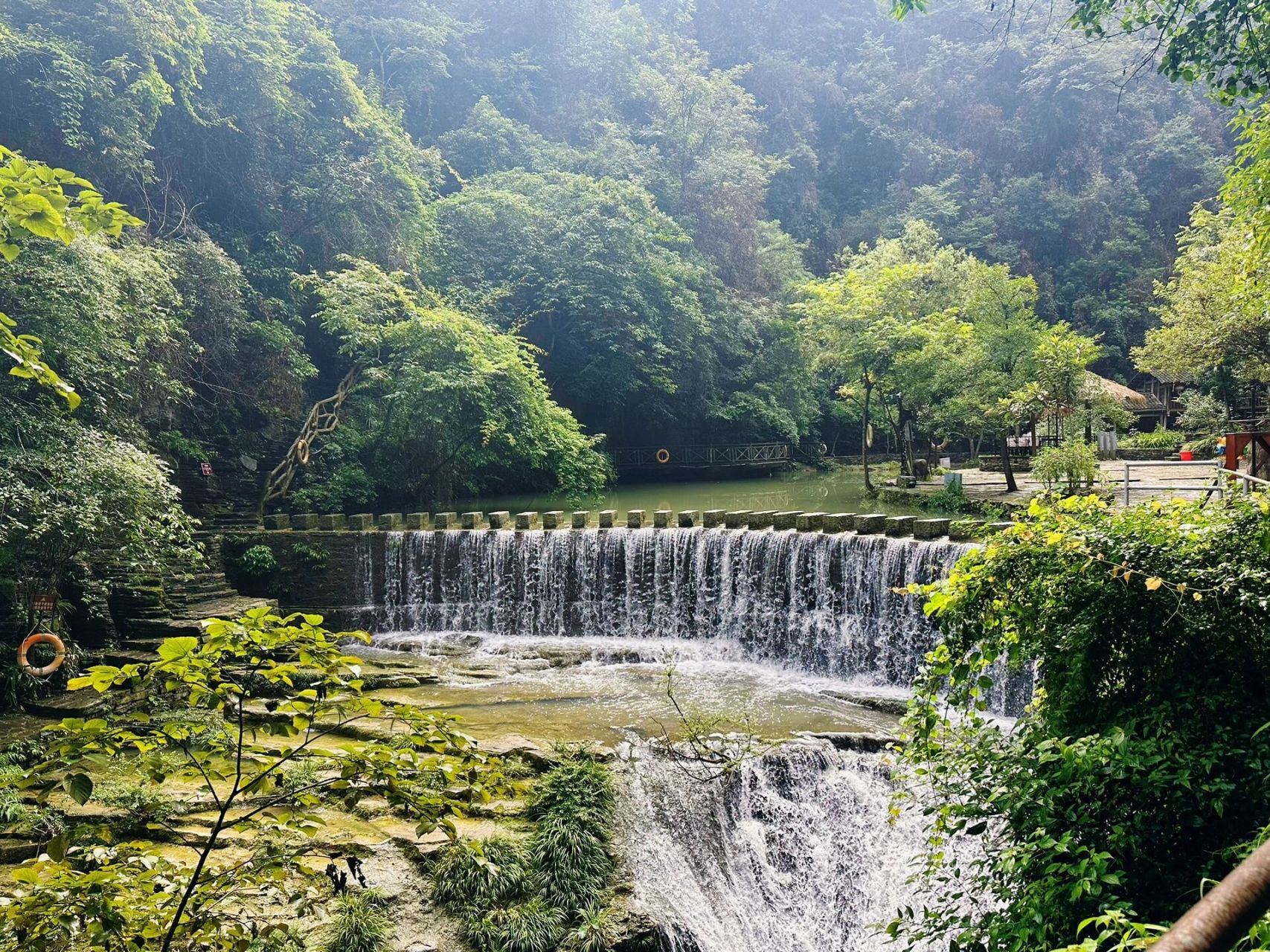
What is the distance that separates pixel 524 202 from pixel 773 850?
65.1 ft

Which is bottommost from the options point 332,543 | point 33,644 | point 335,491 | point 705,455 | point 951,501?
point 33,644

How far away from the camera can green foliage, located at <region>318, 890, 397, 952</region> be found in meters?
5.10

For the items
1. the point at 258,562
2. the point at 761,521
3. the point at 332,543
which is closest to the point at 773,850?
the point at 761,521

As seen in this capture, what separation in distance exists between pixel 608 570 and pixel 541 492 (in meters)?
9.72

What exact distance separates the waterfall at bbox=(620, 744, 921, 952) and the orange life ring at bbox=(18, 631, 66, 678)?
251 inches

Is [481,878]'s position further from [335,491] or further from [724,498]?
[724,498]

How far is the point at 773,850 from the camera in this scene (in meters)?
6.82

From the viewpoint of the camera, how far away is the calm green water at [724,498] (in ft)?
63.1

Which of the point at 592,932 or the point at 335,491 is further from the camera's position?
the point at 335,491

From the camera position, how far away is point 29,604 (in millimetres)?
9711

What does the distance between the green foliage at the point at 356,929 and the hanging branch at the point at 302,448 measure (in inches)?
486

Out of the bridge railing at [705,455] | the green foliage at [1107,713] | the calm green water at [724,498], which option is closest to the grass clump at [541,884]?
the green foliage at [1107,713]

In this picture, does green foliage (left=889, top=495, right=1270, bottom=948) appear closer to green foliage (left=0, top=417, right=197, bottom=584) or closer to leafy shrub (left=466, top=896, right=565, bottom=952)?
leafy shrub (left=466, top=896, right=565, bottom=952)

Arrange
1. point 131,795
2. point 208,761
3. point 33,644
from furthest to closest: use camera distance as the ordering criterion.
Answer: point 33,644 < point 131,795 < point 208,761
